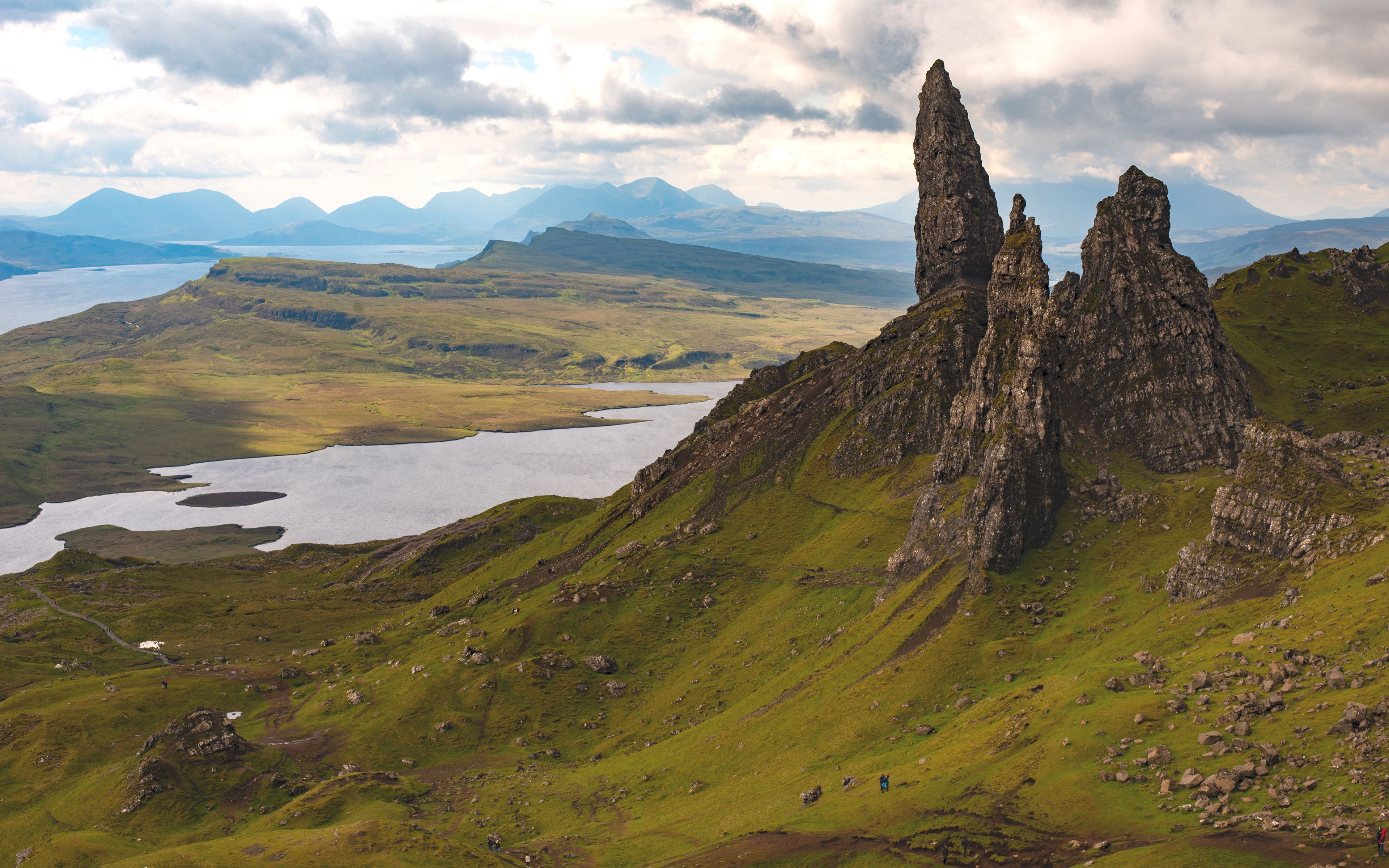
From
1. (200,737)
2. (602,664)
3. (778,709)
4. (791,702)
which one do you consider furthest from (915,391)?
(200,737)

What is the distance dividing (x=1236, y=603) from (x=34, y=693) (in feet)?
600

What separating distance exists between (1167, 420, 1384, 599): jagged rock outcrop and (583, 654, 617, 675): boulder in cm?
8883

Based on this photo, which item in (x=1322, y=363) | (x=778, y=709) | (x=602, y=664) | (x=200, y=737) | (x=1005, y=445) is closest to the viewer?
(x=778, y=709)

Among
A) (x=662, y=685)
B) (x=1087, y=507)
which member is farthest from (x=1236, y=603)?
(x=662, y=685)

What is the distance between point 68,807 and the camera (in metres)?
116

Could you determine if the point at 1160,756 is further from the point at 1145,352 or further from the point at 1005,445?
the point at 1145,352

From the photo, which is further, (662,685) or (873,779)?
(662,685)

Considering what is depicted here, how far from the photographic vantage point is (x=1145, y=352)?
144 meters

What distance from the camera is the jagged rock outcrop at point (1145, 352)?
135 m

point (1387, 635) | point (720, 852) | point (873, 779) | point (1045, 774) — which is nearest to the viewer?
point (1387, 635)

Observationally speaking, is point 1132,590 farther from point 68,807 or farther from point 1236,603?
point 68,807

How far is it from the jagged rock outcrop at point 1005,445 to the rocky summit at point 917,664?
585mm

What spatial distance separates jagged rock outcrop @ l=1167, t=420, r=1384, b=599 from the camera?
8056cm

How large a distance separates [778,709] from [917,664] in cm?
1876
